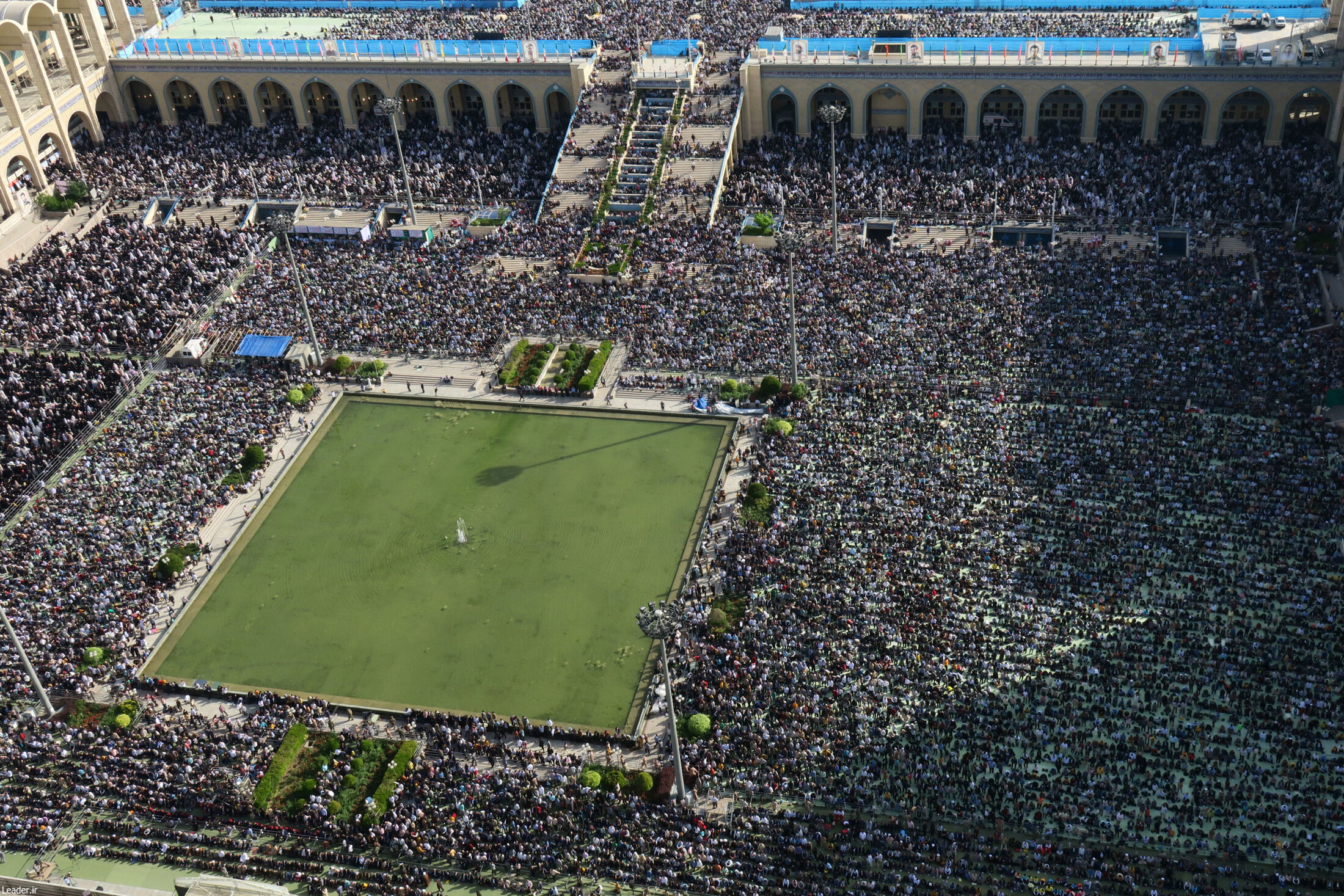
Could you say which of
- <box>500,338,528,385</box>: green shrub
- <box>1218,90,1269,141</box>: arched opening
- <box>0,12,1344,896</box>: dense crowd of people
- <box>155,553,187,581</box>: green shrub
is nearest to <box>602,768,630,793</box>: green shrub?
<box>0,12,1344,896</box>: dense crowd of people

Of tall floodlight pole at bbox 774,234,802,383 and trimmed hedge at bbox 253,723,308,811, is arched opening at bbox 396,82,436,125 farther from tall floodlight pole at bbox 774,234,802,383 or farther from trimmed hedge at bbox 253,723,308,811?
trimmed hedge at bbox 253,723,308,811

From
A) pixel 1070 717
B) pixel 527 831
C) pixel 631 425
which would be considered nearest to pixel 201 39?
pixel 631 425

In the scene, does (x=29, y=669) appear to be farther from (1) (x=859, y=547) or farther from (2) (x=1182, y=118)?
(2) (x=1182, y=118)

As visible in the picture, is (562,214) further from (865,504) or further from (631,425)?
(865,504)

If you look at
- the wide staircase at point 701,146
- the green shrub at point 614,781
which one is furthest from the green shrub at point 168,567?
the wide staircase at point 701,146

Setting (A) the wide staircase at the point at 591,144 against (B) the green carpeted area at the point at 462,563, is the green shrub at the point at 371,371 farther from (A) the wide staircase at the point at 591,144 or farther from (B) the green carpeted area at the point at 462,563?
(A) the wide staircase at the point at 591,144
